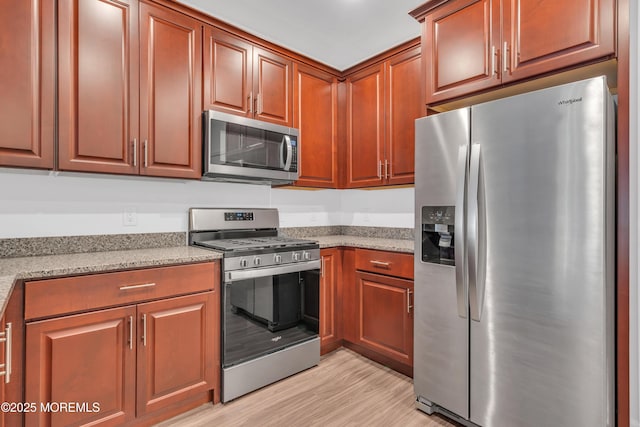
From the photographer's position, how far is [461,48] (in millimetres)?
1930

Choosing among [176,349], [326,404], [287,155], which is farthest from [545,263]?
[176,349]

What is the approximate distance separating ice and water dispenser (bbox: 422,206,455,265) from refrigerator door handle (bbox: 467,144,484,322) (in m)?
0.13

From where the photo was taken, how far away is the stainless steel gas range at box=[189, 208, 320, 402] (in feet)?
6.57

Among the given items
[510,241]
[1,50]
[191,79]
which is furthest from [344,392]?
[1,50]

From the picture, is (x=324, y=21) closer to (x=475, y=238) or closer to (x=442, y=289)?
(x=475, y=238)

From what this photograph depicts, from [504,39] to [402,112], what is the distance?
2.91ft

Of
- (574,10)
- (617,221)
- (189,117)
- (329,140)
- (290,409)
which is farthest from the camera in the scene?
(329,140)

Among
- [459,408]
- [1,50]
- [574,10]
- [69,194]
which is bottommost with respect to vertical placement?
[459,408]

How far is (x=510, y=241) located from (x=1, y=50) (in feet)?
8.32

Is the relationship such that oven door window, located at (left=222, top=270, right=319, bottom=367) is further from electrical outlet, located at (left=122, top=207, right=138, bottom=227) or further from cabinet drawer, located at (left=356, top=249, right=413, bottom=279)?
electrical outlet, located at (left=122, top=207, right=138, bottom=227)

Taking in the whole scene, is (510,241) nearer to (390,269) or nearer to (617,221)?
(617,221)

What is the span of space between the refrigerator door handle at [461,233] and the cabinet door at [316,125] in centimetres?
130

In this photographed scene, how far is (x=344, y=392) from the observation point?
2.15m

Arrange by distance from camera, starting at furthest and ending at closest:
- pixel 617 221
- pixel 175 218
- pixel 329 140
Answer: pixel 329 140
pixel 175 218
pixel 617 221
